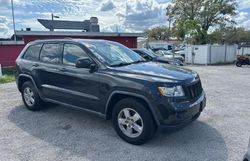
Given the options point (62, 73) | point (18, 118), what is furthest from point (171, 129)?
point (18, 118)

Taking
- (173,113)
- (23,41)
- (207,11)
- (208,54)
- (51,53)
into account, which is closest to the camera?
(173,113)

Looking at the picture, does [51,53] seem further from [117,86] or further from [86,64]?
[117,86]

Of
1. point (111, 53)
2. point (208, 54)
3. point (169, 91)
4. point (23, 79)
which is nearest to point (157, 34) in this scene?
point (208, 54)

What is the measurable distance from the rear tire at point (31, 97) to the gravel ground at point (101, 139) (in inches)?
6.1

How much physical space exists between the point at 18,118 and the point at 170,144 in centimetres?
350

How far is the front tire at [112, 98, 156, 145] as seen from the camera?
367cm

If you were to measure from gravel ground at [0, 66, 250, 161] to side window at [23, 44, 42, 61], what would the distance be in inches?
53.2

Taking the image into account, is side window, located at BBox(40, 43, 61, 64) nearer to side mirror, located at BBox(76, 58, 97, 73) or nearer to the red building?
side mirror, located at BBox(76, 58, 97, 73)

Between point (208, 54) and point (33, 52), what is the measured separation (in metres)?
18.6

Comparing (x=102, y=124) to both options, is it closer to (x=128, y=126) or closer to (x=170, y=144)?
(x=128, y=126)

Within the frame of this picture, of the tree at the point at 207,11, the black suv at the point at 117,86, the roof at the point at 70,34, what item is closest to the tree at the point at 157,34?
the tree at the point at 207,11

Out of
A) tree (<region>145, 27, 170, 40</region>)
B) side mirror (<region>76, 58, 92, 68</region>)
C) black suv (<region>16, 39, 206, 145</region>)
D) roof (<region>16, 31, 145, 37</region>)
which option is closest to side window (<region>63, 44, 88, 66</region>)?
black suv (<region>16, 39, 206, 145</region>)

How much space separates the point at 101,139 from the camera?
4090 millimetres

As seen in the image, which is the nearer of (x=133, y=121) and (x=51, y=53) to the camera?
(x=133, y=121)
